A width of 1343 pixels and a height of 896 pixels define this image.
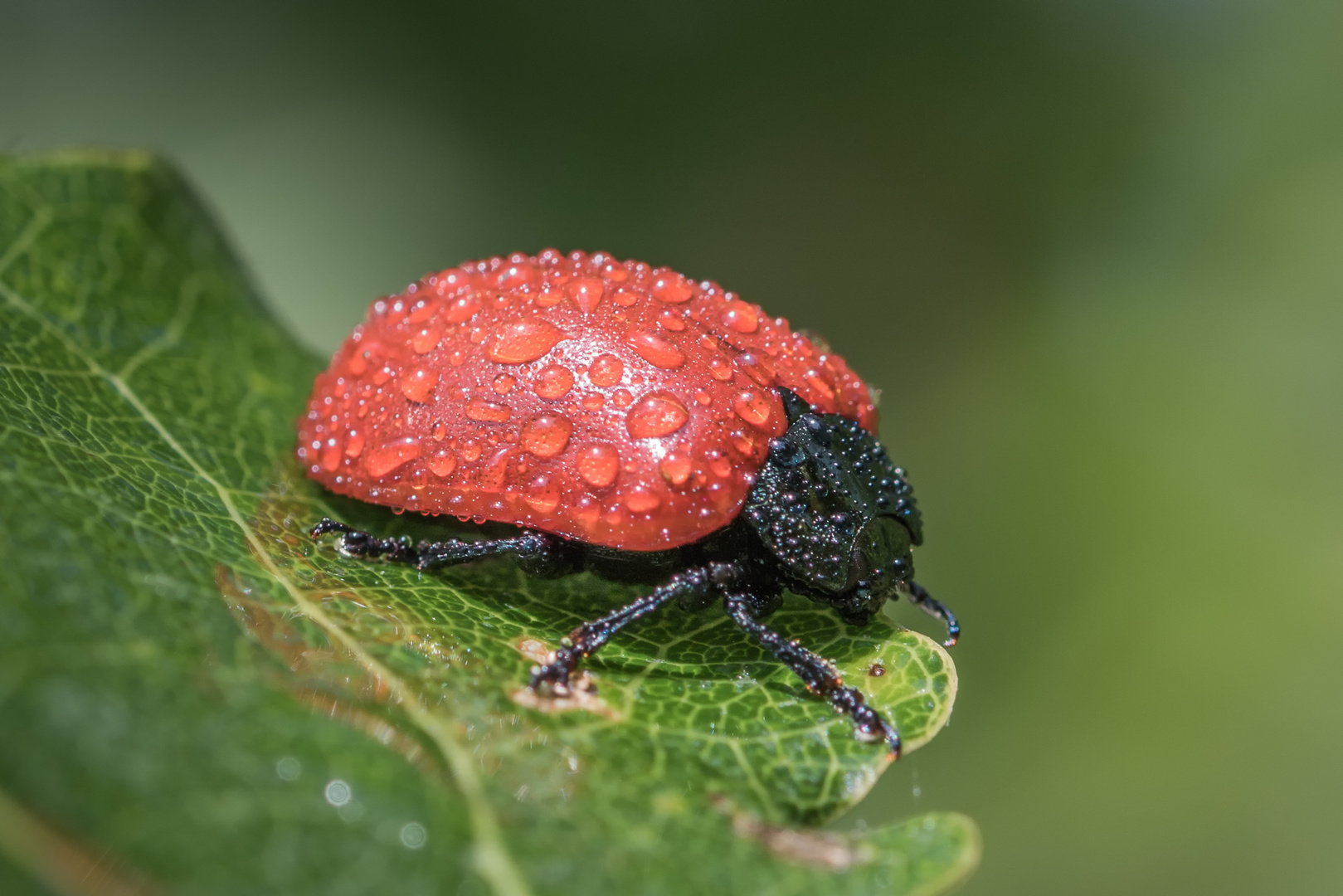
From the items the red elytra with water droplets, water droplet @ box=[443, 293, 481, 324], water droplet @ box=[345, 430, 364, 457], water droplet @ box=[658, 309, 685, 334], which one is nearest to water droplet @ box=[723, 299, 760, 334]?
the red elytra with water droplets

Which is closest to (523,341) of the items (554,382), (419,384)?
(554,382)

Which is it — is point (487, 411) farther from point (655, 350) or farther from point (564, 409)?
point (655, 350)

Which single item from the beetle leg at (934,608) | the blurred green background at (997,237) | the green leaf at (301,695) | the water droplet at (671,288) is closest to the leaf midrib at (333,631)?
the green leaf at (301,695)

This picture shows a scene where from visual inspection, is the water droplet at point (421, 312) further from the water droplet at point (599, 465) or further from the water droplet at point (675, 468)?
the water droplet at point (675, 468)

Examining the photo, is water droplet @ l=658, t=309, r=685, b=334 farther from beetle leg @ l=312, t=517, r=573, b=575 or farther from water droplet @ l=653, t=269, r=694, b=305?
beetle leg @ l=312, t=517, r=573, b=575

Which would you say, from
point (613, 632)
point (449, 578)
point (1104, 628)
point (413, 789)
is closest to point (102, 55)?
point (449, 578)

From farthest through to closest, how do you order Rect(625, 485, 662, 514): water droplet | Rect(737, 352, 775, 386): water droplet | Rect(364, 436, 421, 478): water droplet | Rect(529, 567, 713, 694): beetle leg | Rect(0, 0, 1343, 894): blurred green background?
Rect(0, 0, 1343, 894): blurred green background < Rect(737, 352, 775, 386): water droplet < Rect(364, 436, 421, 478): water droplet < Rect(625, 485, 662, 514): water droplet < Rect(529, 567, 713, 694): beetle leg
